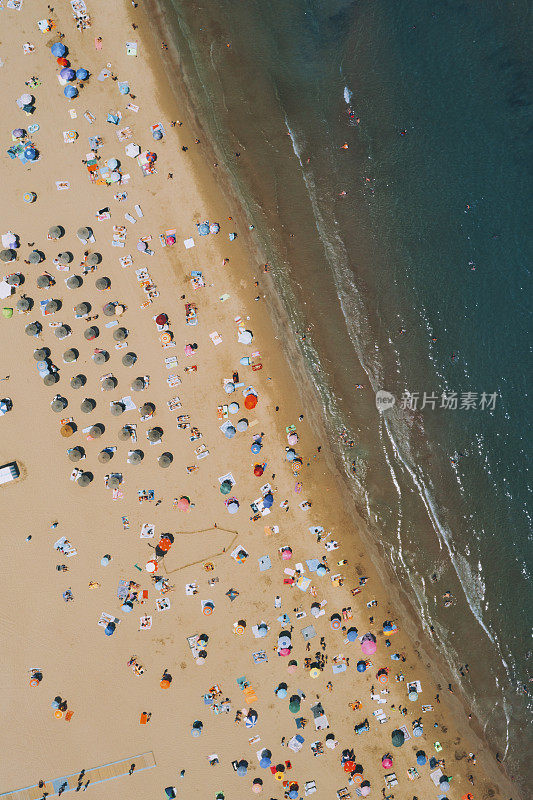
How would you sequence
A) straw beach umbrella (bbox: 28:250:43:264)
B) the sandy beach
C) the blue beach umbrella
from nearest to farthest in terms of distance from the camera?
the blue beach umbrella
straw beach umbrella (bbox: 28:250:43:264)
the sandy beach

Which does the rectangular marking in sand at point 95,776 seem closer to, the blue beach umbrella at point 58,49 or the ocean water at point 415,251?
the ocean water at point 415,251

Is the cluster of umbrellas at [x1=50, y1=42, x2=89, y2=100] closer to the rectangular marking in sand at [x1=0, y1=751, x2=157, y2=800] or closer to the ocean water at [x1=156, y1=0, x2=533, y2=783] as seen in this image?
the ocean water at [x1=156, y1=0, x2=533, y2=783]

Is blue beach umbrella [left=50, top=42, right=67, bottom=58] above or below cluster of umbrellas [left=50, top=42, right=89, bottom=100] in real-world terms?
above

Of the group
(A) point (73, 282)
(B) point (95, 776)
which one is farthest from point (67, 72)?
(B) point (95, 776)

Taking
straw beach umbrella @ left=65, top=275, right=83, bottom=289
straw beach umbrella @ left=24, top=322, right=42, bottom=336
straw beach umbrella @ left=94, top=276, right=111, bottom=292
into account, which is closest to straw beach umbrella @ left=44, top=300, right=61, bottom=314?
straw beach umbrella @ left=24, top=322, right=42, bottom=336

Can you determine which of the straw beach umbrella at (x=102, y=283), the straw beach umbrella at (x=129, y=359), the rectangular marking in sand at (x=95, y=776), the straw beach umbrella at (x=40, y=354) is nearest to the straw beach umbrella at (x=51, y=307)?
the straw beach umbrella at (x=40, y=354)

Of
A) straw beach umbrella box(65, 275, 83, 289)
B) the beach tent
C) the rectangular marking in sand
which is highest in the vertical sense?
straw beach umbrella box(65, 275, 83, 289)

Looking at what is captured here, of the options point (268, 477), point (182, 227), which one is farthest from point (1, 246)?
point (268, 477)

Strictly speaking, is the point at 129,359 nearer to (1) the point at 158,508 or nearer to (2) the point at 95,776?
(1) the point at 158,508
